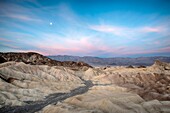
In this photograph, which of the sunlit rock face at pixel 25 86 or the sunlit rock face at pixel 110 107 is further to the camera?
the sunlit rock face at pixel 25 86

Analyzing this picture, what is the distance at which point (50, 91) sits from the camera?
145ft

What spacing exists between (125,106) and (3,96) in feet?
72.6

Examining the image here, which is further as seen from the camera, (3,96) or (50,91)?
(50,91)

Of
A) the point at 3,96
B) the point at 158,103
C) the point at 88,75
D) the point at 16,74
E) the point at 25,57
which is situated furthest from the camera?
the point at 25,57

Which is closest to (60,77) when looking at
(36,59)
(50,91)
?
(50,91)

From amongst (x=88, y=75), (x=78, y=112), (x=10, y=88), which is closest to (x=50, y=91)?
(x=10, y=88)

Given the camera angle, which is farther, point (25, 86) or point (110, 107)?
point (25, 86)

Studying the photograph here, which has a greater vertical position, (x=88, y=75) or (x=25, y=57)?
(x=25, y=57)

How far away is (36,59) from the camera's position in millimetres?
119750

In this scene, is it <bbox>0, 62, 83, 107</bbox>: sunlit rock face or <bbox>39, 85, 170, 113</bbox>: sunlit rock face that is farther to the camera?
<bbox>0, 62, 83, 107</bbox>: sunlit rock face

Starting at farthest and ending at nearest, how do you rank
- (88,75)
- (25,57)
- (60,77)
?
1. (25,57)
2. (88,75)
3. (60,77)

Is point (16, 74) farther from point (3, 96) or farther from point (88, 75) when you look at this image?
point (88, 75)

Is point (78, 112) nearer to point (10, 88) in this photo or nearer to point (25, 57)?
point (10, 88)

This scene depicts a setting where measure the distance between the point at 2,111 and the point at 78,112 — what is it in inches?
508
